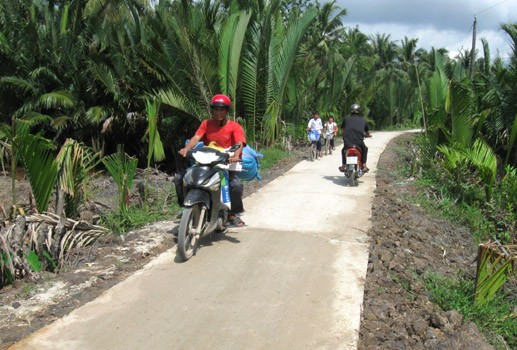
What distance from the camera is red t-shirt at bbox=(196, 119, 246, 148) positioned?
17.5 ft

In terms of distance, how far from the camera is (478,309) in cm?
409

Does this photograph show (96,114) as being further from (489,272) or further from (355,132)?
(489,272)

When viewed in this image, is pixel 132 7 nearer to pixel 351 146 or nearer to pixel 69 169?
pixel 351 146

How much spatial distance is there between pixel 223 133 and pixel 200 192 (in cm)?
85

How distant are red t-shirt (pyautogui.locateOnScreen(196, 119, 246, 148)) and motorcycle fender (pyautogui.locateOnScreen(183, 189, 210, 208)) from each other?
2.41 ft

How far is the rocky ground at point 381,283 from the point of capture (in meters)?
3.45

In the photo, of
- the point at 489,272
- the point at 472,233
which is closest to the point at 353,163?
the point at 472,233

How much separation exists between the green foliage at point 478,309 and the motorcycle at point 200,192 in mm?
2254

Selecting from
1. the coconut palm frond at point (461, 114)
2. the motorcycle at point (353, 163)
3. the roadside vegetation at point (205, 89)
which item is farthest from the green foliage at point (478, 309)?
the coconut palm frond at point (461, 114)

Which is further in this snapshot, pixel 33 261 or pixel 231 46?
pixel 231 46

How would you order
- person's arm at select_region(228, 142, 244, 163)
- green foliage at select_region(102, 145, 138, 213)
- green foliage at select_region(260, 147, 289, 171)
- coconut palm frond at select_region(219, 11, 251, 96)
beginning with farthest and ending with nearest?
coconut palm frond at select_region(219, 11, 251, 96)
green foliage at select_region(260, 147, 289, 171)
green foliage at select_region(102, 145, 138, 213)
person's arm at select_region(228, 142, 244, 163)

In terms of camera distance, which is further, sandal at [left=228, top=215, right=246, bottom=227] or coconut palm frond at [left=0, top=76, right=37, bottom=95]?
coconut palm frond at [left=0, top=76, right=37, bottom=95]

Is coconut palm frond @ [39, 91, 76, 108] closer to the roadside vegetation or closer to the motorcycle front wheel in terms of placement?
the roadside vegetation

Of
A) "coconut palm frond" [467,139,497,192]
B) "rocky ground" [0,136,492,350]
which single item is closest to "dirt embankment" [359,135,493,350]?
"rocky ground" [0,136,492,350]
